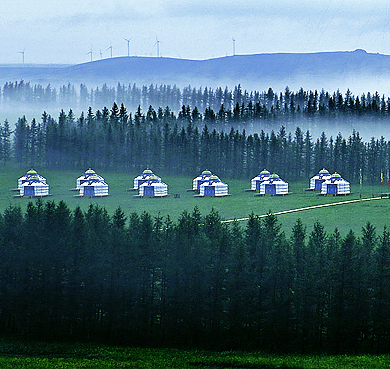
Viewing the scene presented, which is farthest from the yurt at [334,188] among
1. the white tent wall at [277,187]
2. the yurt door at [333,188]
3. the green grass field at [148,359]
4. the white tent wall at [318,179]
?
the green grass field at [148,359]

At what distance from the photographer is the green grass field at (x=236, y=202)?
13250cm

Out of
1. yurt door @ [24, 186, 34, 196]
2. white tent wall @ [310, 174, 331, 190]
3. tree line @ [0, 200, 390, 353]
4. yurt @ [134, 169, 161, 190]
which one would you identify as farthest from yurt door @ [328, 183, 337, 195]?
tree line @ [0, 200, 390, 353]

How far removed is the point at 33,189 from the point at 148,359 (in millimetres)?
112232

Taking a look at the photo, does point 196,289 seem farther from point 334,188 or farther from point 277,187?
point 334,188

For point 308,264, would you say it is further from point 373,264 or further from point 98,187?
point 98,187

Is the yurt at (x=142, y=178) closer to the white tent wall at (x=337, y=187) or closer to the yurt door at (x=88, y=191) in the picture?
the yurt door at (x=88, y=191)

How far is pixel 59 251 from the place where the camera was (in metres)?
85.8

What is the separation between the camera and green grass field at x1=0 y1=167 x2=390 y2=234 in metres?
132

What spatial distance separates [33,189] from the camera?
169750 millimetres

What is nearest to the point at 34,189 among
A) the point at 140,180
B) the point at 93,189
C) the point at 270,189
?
the point at 93,189

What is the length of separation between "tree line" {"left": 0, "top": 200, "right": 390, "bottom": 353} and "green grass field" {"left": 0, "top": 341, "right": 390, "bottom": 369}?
6.07 m

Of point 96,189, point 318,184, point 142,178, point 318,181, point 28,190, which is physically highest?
point 142,178

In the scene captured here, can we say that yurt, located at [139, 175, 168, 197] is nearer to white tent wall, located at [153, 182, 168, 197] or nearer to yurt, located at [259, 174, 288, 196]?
white tent wall, located at [153, 182, 168, 197]

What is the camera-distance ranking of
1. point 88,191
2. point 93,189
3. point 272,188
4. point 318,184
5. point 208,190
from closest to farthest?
1. point 208,190
2. point 272,188
3. point 88,191
4. point 93,189
5. point 318,184
